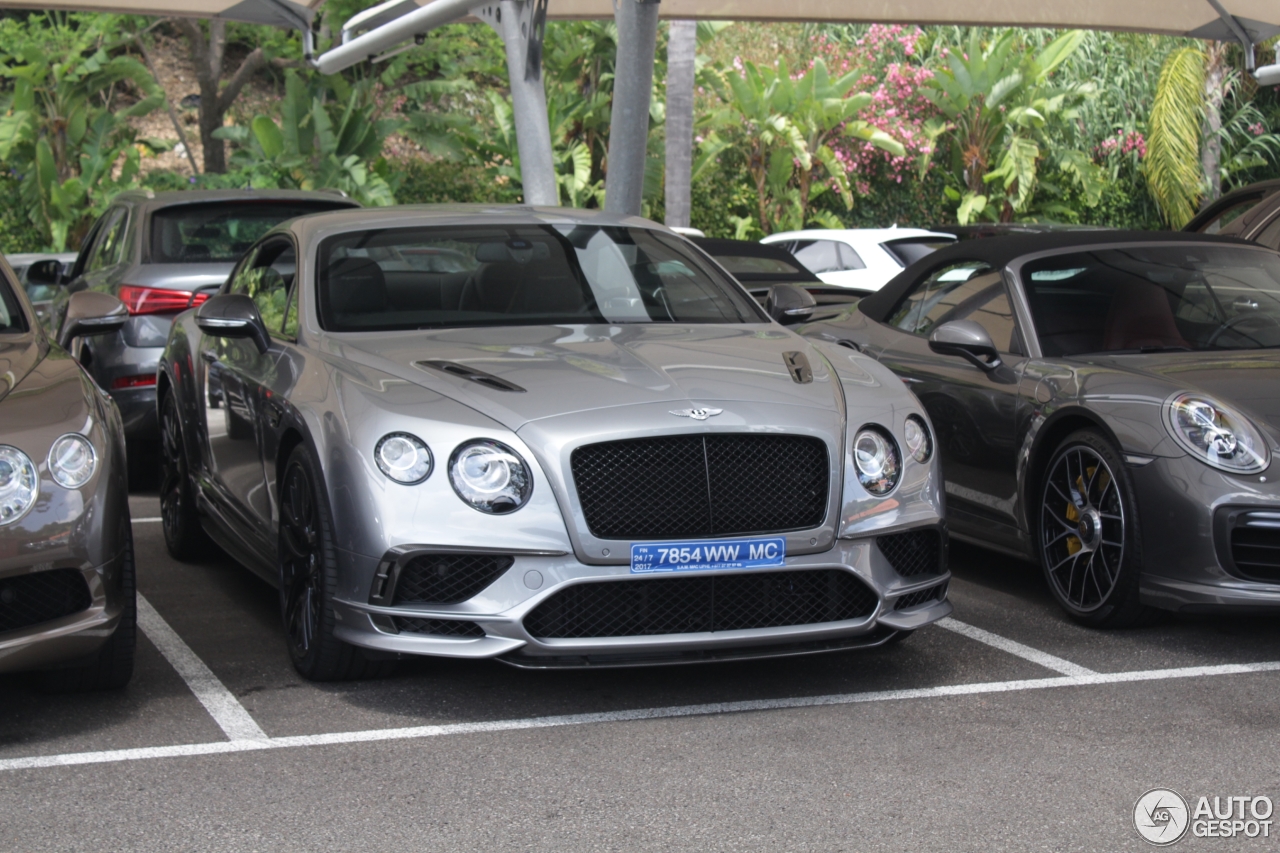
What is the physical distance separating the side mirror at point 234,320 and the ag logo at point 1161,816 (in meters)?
3.41

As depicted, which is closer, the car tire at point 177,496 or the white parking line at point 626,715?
the white parking line at point 626,715

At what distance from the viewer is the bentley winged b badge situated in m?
4.60

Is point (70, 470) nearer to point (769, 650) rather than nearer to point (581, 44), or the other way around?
point (769, 650)

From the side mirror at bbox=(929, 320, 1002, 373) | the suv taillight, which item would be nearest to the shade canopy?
the suv taillight

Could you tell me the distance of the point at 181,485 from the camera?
6895 millimetres

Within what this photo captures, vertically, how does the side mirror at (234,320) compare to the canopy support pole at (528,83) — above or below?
below

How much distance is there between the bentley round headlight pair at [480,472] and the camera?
4445 mm

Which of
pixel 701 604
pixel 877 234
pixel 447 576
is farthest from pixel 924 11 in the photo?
pixel 447 576

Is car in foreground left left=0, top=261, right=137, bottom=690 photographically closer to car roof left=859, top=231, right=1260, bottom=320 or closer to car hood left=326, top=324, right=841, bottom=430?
car hood left=326, top=324, right=841, bottom=430

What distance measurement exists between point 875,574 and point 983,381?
191 cm

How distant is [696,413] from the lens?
462 centimetres

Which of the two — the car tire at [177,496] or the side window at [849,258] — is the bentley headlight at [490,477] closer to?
the car tire at [177,496]

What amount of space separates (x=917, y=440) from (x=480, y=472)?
1.44 m

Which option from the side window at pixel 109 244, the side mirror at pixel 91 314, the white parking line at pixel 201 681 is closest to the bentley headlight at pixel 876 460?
the white parking line at pixel 201 681
